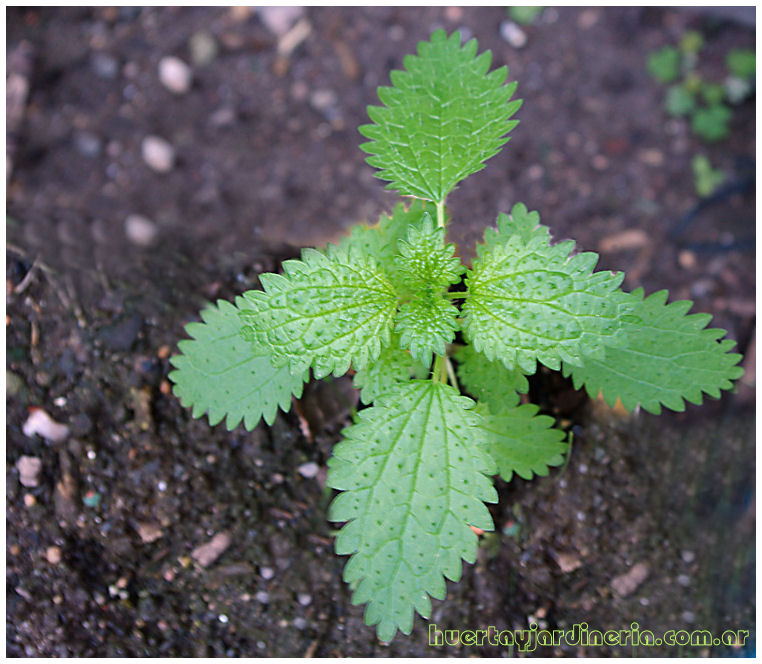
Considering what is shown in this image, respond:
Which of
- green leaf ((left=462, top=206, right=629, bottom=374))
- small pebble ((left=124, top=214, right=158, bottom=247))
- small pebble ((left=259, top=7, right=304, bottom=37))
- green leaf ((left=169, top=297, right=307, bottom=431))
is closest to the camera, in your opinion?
green leaf ((left=462, top=206, right=629, bottom=374))

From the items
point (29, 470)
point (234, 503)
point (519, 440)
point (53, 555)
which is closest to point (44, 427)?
point (29, 470)

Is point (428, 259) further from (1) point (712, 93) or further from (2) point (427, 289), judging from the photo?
(1) point (712, 93)

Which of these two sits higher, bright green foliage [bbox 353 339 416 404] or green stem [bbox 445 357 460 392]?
green stem [bbox 445 357 460 392]

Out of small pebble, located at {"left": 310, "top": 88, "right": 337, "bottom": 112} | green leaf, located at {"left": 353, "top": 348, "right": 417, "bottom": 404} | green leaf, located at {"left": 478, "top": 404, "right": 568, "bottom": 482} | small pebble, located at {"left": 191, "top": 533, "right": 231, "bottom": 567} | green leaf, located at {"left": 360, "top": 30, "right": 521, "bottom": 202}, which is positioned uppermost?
small pebble, located at {"left": 310, "top": 88, "right": 337, "bottom": 112}

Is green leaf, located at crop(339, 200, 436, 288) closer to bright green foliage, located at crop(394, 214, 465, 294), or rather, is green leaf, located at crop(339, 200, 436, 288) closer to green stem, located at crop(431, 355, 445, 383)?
bright green foliage, located at crop(394, 214, 465, 294)

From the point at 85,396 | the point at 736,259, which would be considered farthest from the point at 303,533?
the point at 736,259

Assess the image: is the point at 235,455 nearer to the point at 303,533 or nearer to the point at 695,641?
the point at 303,533

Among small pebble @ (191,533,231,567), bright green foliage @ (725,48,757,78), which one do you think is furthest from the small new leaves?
bright green foliage @ (725,48,757,78)
